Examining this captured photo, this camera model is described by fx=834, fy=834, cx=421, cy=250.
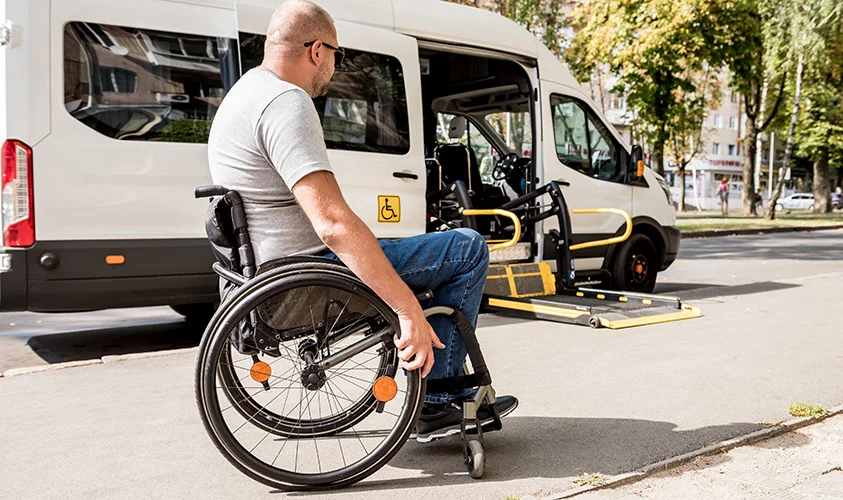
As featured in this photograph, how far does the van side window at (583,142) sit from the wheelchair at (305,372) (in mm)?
5432

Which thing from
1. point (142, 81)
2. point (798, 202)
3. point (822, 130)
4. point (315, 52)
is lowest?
point (798, 202)

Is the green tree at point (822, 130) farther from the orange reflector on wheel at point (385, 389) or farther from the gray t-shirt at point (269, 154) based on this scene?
the gray t-shirt at point (269, 154)

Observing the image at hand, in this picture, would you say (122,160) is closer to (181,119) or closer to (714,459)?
(181,119)

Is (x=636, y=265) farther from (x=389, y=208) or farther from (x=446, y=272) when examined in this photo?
(x=446, y=272)

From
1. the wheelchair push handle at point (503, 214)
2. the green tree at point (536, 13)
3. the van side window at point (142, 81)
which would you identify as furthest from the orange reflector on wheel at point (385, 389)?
the green tree at point (536, 13)

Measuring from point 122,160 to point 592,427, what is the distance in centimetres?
361

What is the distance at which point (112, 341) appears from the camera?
22.0ft

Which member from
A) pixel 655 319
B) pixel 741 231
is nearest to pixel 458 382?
pixel 655 319

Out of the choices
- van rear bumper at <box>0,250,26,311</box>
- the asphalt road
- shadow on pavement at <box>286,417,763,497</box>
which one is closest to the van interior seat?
the asphalt road

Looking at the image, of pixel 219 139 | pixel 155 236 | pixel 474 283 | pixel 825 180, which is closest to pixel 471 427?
pixel 474 283

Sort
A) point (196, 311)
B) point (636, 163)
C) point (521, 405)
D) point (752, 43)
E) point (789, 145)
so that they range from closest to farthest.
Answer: point (521, 405) < point (196, 311) < point (636, 163) < point (752, 43) < point (789, 145)

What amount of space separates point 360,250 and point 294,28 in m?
0.88

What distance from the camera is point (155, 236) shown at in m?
5.77

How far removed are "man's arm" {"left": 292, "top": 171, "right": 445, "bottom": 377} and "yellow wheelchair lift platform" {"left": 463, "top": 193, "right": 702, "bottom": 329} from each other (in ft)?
12.6
